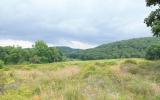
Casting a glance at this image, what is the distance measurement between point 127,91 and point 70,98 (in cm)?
276

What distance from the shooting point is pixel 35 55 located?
128 m

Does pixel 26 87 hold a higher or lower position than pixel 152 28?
lower

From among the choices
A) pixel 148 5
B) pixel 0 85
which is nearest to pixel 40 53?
pixel 148 5

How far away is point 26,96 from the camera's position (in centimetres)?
1313

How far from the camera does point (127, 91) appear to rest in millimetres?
14195

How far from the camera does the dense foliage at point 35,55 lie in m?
128

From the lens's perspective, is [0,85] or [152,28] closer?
[0,85]

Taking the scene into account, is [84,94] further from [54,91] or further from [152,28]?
[152,28]

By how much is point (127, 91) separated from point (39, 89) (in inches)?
116

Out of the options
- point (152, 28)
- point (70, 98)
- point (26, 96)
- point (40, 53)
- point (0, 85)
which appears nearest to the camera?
point (70, 98)

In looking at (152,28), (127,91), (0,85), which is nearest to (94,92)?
(127,91)

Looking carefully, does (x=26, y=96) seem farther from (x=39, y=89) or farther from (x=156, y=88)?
(x=156, y=88)

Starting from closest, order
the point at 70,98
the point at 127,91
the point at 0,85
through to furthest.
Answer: the point at 70,98
the point at 127,91
the point at 0,85

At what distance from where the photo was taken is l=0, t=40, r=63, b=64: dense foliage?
422ft
